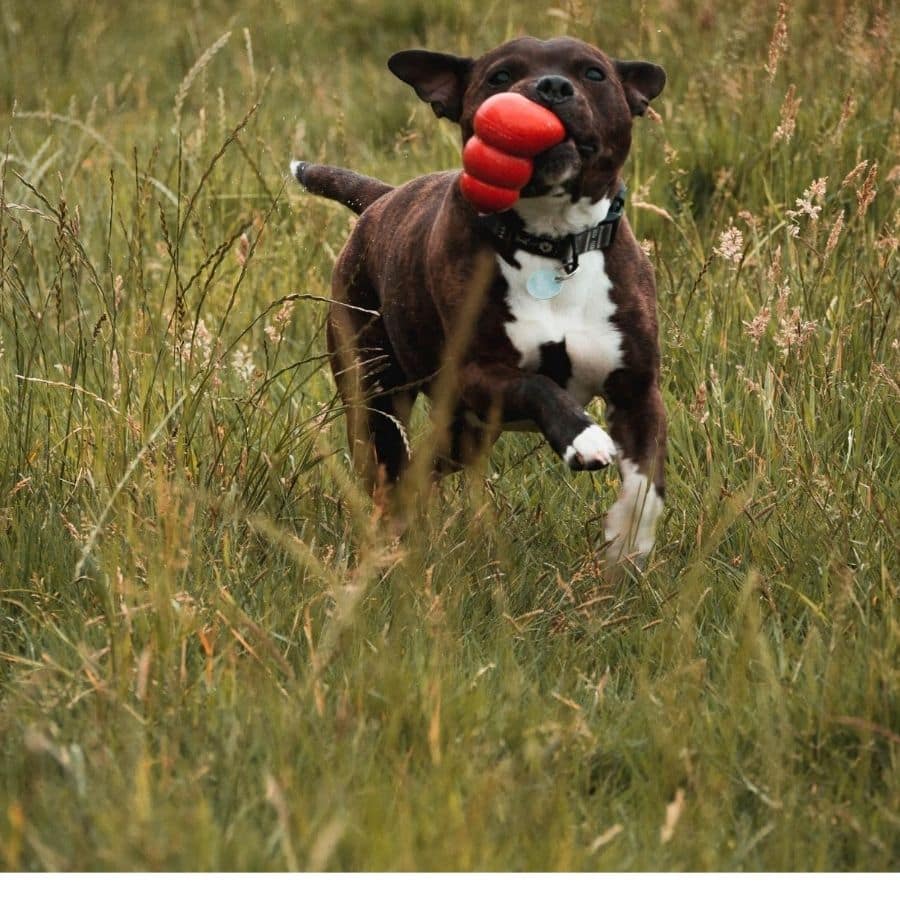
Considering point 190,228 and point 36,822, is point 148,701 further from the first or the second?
point 190,228

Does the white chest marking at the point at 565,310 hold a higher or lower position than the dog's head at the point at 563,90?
lower

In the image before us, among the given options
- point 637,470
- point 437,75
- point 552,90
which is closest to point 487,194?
point 552,90

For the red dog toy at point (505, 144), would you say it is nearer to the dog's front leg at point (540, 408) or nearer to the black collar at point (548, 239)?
the black collar at point (548, 239)

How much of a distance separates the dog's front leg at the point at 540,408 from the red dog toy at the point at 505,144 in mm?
448

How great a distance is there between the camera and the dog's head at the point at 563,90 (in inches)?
159

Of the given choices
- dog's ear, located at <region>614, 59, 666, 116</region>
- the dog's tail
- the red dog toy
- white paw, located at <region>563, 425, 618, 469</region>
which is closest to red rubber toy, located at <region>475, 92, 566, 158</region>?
the red dog toy

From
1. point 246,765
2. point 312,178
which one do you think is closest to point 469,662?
point 246,765

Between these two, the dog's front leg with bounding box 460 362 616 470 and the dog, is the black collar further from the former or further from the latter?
the dog's front leg with bounding box 460 362 616 470

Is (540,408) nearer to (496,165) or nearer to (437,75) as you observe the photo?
(496,165)

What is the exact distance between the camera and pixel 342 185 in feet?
17.5

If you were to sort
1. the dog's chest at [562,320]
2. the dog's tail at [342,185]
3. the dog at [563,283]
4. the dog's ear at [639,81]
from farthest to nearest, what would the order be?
the dog's tail at [342,185], the dog's ear at [639,81], the dog's chest at [562,320], the dog at [563,283]

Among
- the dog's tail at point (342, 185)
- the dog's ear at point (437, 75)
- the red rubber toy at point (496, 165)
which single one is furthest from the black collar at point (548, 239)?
the dog's tail at point (342, 185)

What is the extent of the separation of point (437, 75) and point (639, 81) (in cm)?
56

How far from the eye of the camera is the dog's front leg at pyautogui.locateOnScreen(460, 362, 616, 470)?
12.7 feet
